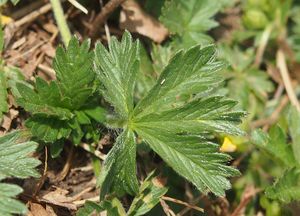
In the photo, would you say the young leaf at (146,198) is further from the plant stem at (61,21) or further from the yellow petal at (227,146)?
the plant stem at (61,21)

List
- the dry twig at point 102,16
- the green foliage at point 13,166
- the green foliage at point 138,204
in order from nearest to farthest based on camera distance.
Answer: the green foliage at point 13,166 < the green foliage at point 138,204 < the dry twig at point 102,16

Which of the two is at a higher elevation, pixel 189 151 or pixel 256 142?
pixel 189 151

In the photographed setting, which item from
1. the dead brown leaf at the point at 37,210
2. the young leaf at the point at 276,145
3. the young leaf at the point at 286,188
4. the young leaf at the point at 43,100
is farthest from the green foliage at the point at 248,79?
the dead brown leaf at the point at 37,210

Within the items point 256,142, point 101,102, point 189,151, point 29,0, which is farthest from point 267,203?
point 29,0

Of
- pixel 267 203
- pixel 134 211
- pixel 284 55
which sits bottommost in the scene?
pixel 267 203

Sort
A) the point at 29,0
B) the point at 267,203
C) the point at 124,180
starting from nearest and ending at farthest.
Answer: the point at 124,180 → the point at 267,203 → the point at 29,0

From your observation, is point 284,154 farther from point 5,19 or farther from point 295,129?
point 5,19

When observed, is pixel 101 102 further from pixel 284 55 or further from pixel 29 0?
pixel 284 55
